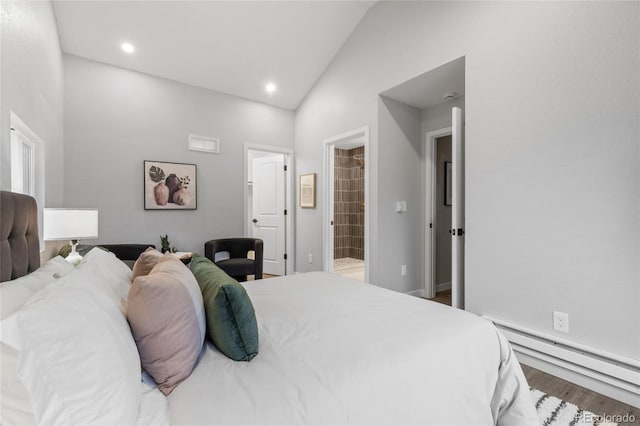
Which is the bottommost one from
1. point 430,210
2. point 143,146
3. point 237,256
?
point 237,256

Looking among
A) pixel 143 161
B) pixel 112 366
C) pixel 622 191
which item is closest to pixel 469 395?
pixel 112 366

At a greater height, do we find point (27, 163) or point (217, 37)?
point (217, 37)

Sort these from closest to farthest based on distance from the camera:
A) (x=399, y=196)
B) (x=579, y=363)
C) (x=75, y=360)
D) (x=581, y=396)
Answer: (x=75, y=360) → (x=581, y=396) → (x=579, y=363) → (x=399, y=196)

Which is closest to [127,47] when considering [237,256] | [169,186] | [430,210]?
[169,186]

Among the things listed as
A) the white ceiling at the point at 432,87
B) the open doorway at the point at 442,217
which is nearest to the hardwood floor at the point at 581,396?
the open doorway at the point at 442,217

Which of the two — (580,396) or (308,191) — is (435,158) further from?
(580,396)

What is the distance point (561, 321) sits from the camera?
2066 millimetres

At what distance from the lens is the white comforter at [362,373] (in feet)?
2.80

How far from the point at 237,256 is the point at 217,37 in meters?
2.80

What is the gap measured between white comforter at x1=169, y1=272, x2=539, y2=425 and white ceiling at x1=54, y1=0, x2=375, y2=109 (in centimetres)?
334

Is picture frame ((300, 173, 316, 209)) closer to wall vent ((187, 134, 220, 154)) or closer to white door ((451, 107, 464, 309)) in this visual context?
wall vent ((187, 134, 220, 154))

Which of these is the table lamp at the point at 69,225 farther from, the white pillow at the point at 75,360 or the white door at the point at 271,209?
the white door at the point at 271,209

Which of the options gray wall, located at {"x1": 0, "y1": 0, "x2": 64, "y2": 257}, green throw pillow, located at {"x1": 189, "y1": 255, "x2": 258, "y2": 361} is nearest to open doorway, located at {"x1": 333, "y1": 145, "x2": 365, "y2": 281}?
gray wall, located at {"x1": 0, "y1": 0, "x2": 64, "y2": 257}

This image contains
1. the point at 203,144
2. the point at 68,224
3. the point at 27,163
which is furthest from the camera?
the point at 203,144
